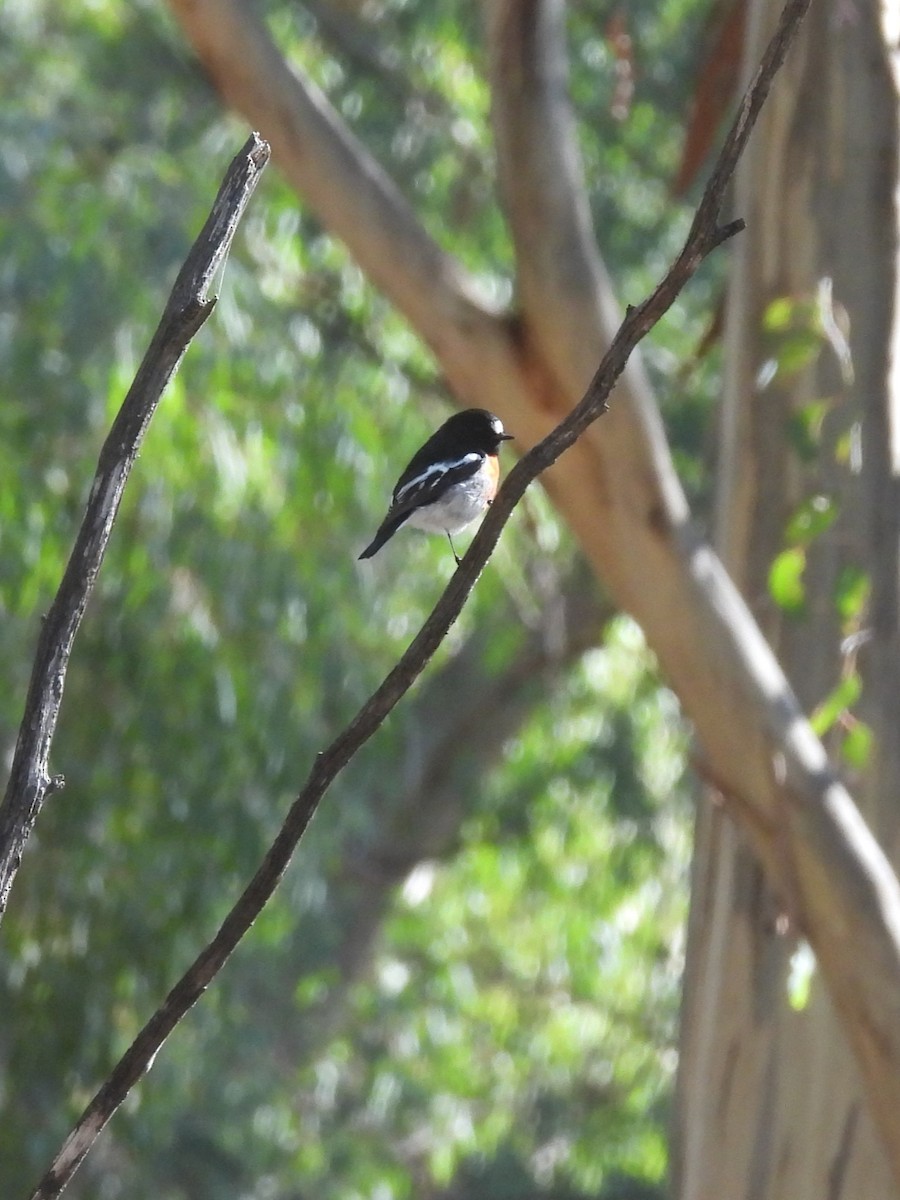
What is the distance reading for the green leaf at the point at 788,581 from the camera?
273 cm

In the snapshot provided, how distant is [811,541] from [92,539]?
187 cm

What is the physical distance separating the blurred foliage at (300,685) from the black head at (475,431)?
102 centimetres

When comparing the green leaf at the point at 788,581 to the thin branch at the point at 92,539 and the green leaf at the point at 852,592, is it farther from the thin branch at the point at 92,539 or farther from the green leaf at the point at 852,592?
the thin branch at the point at 92,539

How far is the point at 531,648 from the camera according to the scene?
7.70 m

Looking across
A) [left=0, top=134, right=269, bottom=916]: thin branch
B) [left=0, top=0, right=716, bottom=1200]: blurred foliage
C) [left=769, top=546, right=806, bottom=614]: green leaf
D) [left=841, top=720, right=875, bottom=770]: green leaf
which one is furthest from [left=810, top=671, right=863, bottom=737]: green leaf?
[left=0, top=134, right=269, bottom=916]: thin branch

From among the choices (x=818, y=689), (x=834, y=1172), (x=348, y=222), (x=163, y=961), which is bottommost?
(x=834, y=1172)

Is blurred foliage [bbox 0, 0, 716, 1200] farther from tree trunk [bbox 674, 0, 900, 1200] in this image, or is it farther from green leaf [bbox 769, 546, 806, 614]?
green leaf [bbox 769, 546, 806, 614]

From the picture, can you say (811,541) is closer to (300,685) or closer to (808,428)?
(808,428)

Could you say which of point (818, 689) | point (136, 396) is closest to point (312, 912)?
point (818, 689)

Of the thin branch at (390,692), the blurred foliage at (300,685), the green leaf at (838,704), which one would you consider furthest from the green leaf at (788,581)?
the thin branch at (390,692)

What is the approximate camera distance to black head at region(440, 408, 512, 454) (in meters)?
2.65

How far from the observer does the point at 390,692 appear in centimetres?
124

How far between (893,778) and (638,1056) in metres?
5.52

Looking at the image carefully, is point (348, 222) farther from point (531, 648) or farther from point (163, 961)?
point (531, 648)
